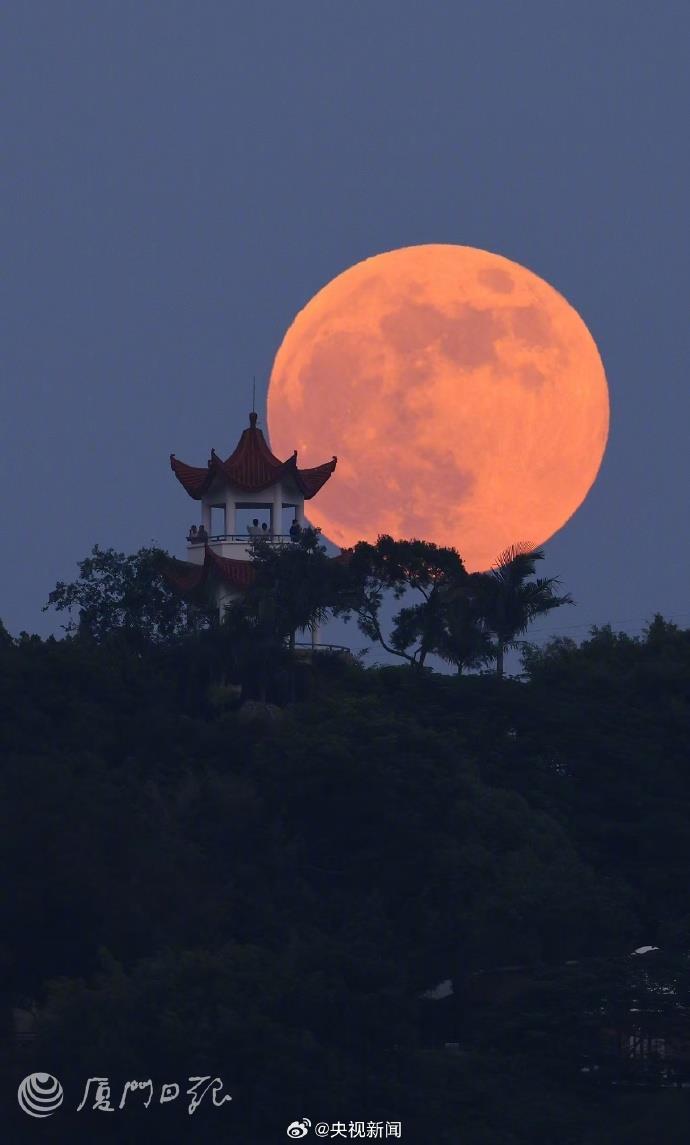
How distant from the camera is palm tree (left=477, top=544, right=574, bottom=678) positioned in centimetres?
7369

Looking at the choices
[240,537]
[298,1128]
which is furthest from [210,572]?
[298,1128]

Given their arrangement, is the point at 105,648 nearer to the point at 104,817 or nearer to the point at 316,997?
the point at 104,817

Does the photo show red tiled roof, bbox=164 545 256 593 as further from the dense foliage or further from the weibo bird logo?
the weibo bird logo

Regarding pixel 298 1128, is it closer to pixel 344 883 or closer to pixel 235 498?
pixel 344 883

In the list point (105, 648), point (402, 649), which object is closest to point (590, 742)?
point (402, 649)

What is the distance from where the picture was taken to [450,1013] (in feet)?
177

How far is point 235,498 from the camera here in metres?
81.1

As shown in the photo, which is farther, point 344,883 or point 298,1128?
point 344,883

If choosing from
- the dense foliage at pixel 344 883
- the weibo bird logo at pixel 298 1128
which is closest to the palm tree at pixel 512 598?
the dense foliage at pixel 344 883

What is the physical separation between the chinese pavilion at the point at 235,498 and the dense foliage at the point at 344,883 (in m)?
2.77

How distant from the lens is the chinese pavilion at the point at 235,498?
78.2 meters

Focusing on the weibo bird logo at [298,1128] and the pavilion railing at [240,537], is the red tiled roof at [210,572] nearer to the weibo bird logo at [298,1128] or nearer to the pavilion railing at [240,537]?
the pavilion railing at [240,537]

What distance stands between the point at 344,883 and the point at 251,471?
26673 mm

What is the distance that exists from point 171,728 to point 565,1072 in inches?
803
